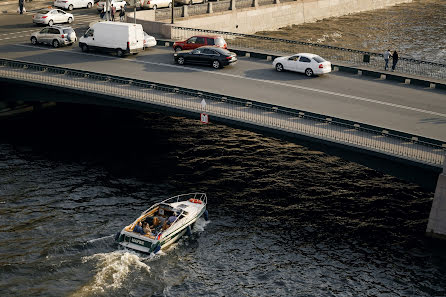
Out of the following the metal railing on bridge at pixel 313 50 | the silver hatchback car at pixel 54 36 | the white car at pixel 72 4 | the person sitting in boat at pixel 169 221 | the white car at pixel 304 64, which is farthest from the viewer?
the white car at pixel 72 4

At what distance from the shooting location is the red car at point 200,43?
52219 mm

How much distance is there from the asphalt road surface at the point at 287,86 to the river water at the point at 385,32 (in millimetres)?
29202

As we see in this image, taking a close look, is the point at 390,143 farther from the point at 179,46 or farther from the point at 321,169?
the point at 179,46

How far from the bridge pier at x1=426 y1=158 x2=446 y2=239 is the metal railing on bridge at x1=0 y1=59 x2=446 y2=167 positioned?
2.96 ft

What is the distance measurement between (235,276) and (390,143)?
1011 centimetres

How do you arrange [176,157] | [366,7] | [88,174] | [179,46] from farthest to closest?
[366,7] → [179,46] → [176,157] → [88,174]

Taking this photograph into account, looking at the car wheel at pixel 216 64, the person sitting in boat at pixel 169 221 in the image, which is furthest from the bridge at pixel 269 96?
the person sitting in boat at pixel 169 221

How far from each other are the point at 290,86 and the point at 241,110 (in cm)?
763

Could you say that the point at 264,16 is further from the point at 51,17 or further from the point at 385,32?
the point at 51,17

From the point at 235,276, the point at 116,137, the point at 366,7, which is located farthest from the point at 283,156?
the point at 366,7

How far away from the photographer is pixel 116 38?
1993 inches

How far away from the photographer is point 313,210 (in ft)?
123

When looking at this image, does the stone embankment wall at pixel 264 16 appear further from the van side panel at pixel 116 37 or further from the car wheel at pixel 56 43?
the car wheel at pixel 56 43

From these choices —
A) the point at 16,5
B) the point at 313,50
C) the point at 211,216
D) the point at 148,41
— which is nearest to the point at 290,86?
the point at 211,216
